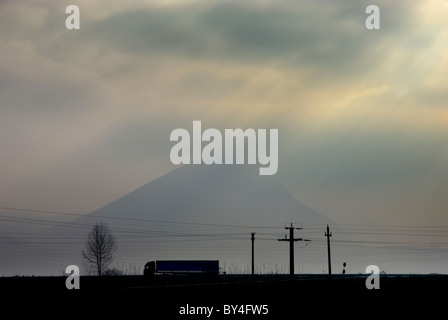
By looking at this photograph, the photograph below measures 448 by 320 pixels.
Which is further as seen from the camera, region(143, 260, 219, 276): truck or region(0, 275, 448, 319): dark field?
region(143, 260, 219, 276): truck

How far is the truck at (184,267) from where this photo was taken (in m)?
147

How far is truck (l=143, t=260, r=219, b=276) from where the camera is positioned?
147 m

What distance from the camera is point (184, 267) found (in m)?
148

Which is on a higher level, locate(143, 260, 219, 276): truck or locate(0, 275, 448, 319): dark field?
locate(143, 260, 219, 276): truck
